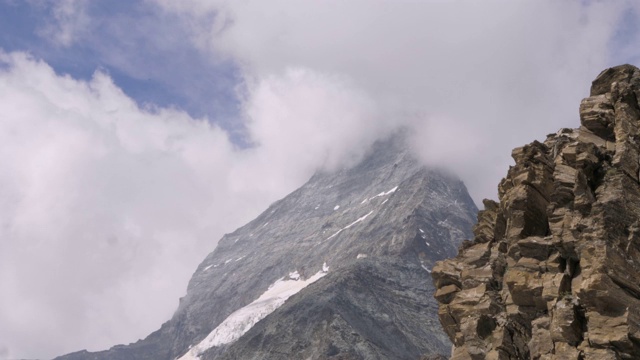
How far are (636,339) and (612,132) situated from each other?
13.4 metres

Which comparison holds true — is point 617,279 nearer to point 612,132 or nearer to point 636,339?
point 636,339

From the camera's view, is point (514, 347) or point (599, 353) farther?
point (514, 347)

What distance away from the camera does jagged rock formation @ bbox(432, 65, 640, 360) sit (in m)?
30.8

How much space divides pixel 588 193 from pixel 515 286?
5.88 meters

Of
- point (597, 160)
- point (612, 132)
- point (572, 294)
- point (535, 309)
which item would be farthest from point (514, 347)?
point (612, 132)

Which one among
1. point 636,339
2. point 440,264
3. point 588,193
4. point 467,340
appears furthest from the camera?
point 440,264

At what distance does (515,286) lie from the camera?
3528 centimetres

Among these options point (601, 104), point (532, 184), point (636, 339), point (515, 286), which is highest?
point (601, 104)

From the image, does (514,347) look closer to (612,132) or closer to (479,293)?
(479,293)

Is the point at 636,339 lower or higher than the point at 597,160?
lower

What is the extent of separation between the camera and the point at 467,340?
3744 cm

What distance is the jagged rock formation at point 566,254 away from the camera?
101ft

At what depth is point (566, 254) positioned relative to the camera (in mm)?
34188

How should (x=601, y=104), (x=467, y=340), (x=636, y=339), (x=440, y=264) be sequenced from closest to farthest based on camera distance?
1. (x=636, y=339)
2. (x=467, y=340)
3. (x=601, y=104)
4. (x=440, y=264)
